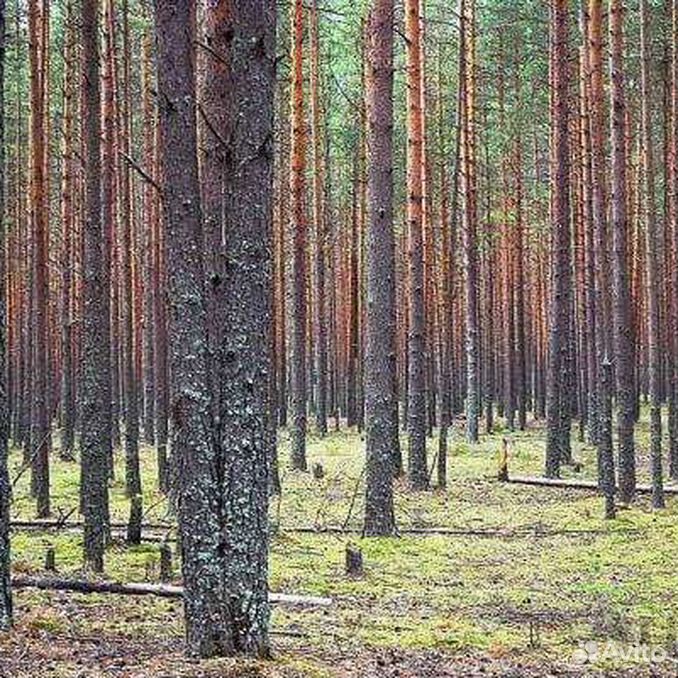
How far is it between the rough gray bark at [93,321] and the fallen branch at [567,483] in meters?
9.81

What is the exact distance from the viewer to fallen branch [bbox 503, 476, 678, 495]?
1739 cm

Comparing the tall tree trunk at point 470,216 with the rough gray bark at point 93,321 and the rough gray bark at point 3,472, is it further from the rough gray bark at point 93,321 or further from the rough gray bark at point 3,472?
the rough gray bark at point 3,472

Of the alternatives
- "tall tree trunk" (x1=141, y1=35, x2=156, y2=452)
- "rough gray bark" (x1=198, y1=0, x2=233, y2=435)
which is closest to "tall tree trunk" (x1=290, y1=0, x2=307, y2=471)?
"tall tree trunk" (x1=141, y1=35, x2=156, y2=452)

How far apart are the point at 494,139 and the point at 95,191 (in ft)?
87.8

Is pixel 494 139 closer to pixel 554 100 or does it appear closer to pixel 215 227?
pixel 554 100

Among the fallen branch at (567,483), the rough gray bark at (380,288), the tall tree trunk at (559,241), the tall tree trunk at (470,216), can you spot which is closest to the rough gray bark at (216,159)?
the rough gray bark at (380,288)

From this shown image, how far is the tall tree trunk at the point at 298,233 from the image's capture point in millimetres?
19812

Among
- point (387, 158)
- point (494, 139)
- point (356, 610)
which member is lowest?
point (356, 610)

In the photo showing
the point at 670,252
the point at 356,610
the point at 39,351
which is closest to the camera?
the point at 356,610

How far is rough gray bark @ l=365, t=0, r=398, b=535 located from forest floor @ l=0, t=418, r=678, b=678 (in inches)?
26.2

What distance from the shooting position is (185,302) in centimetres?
653

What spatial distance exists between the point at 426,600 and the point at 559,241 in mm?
10633

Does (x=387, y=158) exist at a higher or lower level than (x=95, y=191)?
higher

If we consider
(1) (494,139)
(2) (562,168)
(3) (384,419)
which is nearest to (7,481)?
(3) (384,419)
